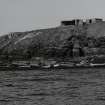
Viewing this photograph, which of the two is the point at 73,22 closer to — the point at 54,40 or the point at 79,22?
the point at 79,22

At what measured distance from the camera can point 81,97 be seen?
45.5 metres

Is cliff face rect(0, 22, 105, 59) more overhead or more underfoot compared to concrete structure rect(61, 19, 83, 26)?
more underfoot

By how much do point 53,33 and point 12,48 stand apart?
58.4 feet

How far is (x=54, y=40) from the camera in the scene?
164875 mm

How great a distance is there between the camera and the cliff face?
158m

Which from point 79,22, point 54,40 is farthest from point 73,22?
point 54,40

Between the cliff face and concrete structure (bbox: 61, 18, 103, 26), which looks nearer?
the cliff face

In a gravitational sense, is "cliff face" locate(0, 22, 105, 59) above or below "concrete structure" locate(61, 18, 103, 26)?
below

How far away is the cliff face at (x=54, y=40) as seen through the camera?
15762 cm

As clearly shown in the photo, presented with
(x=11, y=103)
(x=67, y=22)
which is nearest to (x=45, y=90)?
(x=11, y=103)

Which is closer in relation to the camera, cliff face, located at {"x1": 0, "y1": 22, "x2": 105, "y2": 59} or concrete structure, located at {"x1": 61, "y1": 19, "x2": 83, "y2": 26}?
cliff face, located at {"x1": 0, "y1": 22, "x2": 105, "y2": 59}

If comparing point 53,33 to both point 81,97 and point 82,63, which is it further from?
point 81,97

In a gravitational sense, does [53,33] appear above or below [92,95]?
above

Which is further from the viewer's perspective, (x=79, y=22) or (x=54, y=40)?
(x=79, y=22)
